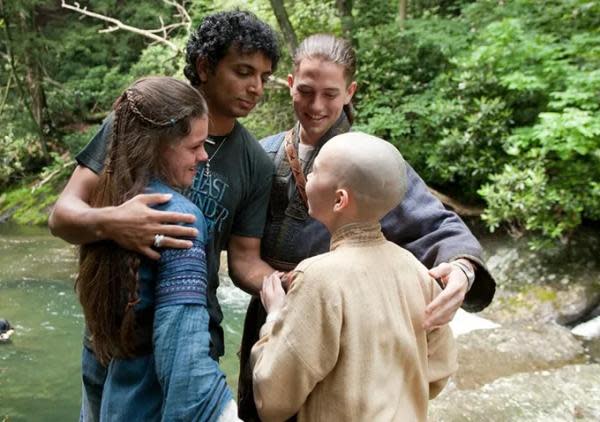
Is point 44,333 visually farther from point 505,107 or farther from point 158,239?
point 158,239

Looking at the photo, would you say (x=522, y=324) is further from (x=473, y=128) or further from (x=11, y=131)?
(x=11, y=131)

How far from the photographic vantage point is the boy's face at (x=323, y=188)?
1361mm

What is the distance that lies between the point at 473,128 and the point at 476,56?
0.79m

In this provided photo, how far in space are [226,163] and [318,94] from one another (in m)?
0.42

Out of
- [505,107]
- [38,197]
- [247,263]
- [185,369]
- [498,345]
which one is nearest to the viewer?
[185,369]

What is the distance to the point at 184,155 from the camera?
4.70 ft

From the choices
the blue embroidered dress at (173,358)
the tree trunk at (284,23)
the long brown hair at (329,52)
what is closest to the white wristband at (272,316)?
the blue embroidered dress at (173,358)

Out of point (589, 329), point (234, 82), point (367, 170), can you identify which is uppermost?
point (234, 82)

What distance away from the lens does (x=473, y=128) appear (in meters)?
6.30

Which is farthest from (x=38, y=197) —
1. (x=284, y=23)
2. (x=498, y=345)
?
(x=498, y=345)

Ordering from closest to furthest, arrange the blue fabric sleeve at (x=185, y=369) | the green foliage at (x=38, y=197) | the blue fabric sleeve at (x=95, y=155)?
the blue fabric sleeve at (x=185, y=369) < the blue fabric sleeve at (x=95, y=155) < the green foliage at (x=38, y=197)

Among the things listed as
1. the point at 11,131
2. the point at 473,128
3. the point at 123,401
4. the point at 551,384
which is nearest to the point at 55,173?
the point at 11,131

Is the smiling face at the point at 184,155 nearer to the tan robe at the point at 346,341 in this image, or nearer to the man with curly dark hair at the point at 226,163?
the man with curly dark hair at the point at 226,163

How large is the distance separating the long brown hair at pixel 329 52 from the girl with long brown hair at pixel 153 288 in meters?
0.65
